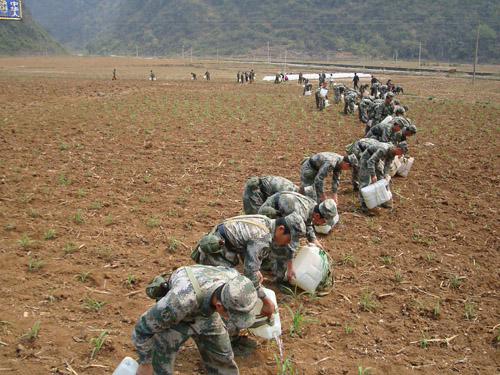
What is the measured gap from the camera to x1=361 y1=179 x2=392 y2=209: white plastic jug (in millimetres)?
8211

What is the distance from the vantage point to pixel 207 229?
7562mm

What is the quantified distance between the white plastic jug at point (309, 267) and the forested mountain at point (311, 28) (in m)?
80.9

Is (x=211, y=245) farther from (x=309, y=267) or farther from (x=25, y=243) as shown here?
(x=25, y=243)

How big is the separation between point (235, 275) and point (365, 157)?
5.52 metres

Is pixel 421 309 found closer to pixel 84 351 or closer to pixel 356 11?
pixel 84 351

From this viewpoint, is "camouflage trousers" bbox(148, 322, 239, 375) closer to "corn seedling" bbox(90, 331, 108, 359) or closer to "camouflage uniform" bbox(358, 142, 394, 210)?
"corn seedling" bbox(90, 331, 108, 359)

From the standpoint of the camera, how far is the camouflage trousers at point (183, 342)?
12.3 ft

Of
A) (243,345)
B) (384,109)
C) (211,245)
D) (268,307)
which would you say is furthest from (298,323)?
(384,109)

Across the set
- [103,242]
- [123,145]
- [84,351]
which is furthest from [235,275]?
[123,145]

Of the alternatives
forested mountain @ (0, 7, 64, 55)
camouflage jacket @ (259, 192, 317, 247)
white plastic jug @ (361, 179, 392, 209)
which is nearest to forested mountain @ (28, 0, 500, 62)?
forested mountain @ (0, 7, 64, 55)

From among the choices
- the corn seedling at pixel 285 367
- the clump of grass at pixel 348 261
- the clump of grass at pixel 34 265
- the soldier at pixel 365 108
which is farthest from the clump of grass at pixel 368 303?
the soldier at pixel 365 108

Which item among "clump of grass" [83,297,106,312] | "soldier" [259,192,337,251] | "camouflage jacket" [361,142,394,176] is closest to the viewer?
"clump of grass" [83,297,106,312]

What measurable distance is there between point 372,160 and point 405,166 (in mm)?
2544

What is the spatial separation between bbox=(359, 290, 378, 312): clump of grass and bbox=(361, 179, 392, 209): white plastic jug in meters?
2.78
